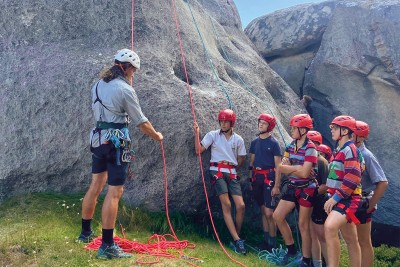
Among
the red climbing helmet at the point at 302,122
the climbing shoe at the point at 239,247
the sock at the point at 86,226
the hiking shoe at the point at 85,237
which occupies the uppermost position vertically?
the red climbing helmet at the point at 302,122

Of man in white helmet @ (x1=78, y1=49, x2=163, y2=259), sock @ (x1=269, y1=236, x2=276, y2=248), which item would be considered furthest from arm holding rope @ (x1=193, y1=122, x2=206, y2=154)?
sock @ (x1=269, y1=236, x2=276, y2=248)

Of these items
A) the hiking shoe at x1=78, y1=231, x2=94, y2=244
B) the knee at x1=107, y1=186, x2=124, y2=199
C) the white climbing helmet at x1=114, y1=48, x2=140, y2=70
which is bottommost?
the hiking shoe at x1=78, y1=231, x2=94, y2=244

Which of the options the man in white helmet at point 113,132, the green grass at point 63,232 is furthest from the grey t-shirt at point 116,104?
the green grass at point 63,232

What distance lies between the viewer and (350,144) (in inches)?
242

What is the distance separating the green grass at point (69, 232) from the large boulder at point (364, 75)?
15.6 feet

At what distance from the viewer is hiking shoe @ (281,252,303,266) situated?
7.43 meters

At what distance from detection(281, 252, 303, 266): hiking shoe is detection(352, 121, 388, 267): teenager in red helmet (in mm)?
1143

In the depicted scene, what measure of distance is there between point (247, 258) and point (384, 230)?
6.00m

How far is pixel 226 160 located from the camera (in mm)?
8156

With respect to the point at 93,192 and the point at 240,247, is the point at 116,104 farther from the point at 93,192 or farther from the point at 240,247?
the point at 240,247

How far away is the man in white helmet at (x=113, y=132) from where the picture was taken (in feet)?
19.1

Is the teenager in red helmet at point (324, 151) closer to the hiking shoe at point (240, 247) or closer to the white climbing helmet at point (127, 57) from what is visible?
the hiking shoe at point (240, 247)

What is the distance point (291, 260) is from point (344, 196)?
213 centimetres

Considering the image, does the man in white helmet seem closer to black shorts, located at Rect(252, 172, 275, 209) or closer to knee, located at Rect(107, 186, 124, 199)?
knee, located at Rect(107, 186, 124, 199)
